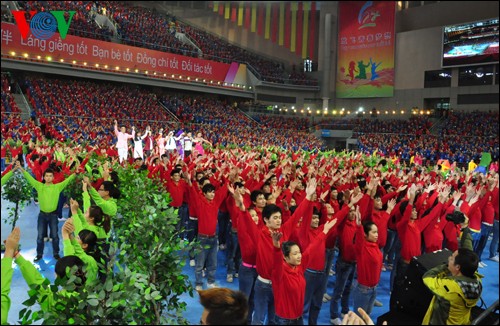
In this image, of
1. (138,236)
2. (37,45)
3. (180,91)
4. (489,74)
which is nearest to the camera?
(138,236)

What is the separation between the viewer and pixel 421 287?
153 inches

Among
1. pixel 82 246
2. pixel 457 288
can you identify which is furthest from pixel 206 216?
pixel 457 288

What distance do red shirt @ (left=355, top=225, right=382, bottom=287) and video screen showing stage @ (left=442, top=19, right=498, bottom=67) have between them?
2970 cm

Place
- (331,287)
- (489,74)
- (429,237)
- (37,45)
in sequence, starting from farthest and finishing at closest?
(489,74) < (37,45) < (331,287) < (429,237)

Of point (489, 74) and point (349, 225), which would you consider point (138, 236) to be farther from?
point (489, 74)

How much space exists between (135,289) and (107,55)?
90.6ft

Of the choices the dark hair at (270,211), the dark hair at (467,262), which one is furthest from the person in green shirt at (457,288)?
the dark hair at (270,211)

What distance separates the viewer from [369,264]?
4410 mm

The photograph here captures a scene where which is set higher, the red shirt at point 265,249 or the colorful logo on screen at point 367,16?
the colorful logo on screen at point 367,16

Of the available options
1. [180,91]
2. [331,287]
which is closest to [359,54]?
[180,91]

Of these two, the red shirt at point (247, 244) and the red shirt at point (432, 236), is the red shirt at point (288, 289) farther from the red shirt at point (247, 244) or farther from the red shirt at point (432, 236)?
the red shirt at point (432, 236)

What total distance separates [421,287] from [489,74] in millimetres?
31717

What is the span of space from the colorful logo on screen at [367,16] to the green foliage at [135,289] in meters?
36.3

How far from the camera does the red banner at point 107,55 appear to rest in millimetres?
23338
